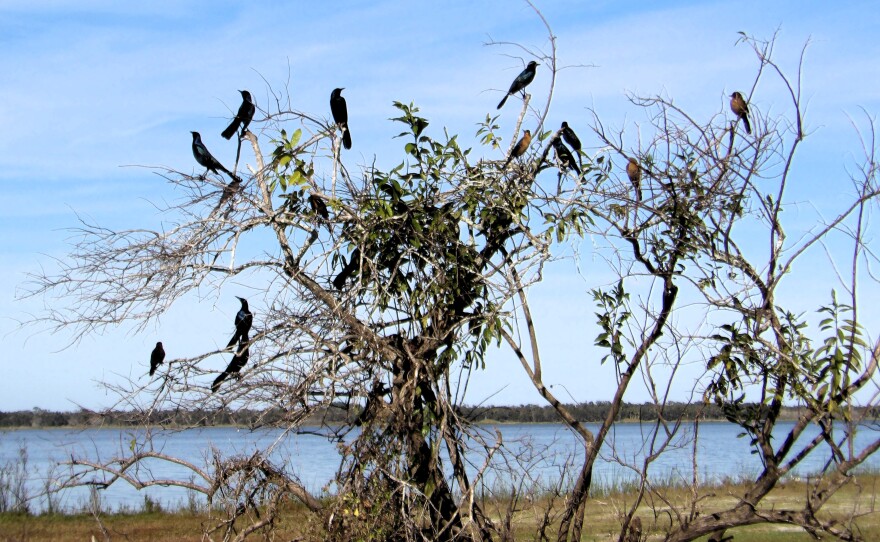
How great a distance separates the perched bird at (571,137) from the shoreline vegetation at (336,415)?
1.44 meters

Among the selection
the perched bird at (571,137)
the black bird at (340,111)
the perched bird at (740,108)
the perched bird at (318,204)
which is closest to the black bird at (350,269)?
the perched bird at (318,204)

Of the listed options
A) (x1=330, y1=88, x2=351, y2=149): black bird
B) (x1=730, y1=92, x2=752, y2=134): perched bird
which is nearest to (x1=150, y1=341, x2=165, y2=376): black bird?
(x1=330, y1=88, x2=351, y2=149): black bird

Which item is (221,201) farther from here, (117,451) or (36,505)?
(36,505)

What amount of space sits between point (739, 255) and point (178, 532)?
9114 millimetres

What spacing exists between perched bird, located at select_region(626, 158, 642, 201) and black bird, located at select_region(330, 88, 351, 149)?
4.78 feet

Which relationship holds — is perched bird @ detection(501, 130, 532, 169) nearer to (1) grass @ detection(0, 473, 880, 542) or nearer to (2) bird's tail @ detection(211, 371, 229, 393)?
(2) bird's tail @ detection(211, 371, 229, 393)

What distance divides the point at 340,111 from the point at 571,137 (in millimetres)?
1224

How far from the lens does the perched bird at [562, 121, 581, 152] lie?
4445 millimetres

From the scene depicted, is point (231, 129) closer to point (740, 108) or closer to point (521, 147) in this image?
point (521, 147)

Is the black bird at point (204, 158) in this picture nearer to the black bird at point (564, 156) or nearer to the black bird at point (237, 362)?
the black bird at point (237, 362)

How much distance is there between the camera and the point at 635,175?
4355 mm

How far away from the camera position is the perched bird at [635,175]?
14.2 feet

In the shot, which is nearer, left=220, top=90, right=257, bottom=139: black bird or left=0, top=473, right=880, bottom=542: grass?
left=220, top=90, right=257, bottom=139: black bird

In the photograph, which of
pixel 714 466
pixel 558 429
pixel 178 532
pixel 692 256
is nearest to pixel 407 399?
pixel 558 429
